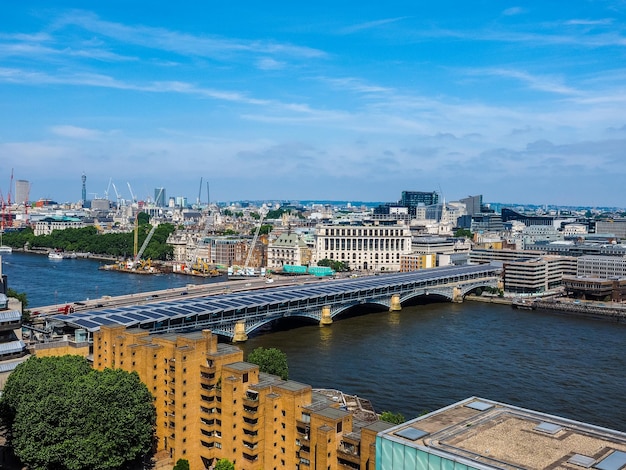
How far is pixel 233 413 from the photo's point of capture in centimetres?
1647

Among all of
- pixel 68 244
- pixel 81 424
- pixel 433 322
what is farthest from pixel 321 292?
pixel 68 244

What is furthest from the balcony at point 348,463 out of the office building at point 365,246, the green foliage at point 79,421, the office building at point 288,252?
the office building at point 288,252

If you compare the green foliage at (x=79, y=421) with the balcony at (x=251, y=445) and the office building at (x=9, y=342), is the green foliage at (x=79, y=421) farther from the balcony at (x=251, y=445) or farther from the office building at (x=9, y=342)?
the office building at (x=9, y=342)

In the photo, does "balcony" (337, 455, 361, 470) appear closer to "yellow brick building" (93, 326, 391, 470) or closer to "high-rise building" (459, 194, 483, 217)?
"yellow brick building" (93, 326, 391, 470)

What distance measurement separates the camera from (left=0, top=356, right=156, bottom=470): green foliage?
15.6 metres

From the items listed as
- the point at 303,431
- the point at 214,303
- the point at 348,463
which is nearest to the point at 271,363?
the point at 303,431

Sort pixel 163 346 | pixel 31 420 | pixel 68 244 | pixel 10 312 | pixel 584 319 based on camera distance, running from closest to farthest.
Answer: pixel 31 420, pixel 163 346, pixel 10 312, pixel 584 319, pixel 68 244

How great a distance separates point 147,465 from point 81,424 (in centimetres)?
262

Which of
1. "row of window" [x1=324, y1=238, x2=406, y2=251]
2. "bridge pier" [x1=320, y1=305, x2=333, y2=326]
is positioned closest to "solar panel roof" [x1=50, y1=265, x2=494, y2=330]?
"bridge pier" [x1=320, y1=305, x2=333, y2=326]

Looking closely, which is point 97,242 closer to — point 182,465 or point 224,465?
point 182,465

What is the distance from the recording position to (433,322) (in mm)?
40312

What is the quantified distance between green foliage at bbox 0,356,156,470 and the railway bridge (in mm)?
8210

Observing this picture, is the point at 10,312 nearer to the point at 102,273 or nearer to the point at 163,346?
the point at 163,346

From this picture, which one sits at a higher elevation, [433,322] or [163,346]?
[163,346]
